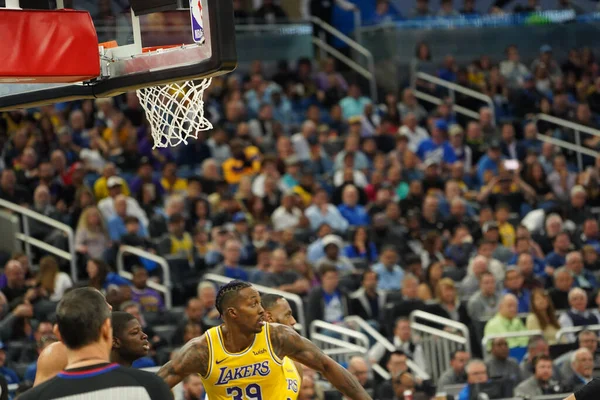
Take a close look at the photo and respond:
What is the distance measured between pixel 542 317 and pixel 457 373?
178 cm

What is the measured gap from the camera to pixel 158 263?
14547 mm

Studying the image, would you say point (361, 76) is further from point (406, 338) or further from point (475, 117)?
point (406, 338)

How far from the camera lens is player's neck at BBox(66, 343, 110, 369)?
14.9 ft

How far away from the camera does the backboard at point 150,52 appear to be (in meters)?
6.75

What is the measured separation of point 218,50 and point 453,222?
1031 centimetres

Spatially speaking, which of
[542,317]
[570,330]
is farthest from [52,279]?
[570,330]

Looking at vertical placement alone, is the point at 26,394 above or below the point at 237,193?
above

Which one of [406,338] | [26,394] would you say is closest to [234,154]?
[406,338]

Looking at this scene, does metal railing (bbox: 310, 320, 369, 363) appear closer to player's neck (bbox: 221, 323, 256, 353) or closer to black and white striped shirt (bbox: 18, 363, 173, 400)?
player's neck (bbox: 221, 323, 256, 353)

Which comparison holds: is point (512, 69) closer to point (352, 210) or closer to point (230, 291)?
point (352, 210)

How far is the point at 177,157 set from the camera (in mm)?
17609

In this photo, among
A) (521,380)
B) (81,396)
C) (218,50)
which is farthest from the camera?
(521,380)

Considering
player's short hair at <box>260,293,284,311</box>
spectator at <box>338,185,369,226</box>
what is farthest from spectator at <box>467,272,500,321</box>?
player's short hair at <box>260,293,284,311</box>

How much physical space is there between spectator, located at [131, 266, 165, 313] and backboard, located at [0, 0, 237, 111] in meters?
6.01
